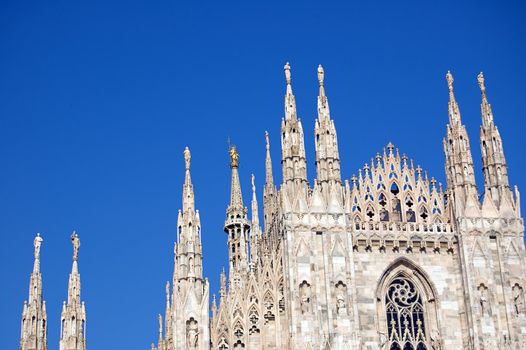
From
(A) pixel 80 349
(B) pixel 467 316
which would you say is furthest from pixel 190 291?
A: (B) pixel 467 316

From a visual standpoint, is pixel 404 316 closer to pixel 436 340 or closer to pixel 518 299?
pixel 436 340

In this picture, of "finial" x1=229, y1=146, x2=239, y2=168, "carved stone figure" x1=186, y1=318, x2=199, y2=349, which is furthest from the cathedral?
"finial" x1=229, y1=146, x2=239, y2=168

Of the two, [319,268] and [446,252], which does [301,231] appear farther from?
[446,252]

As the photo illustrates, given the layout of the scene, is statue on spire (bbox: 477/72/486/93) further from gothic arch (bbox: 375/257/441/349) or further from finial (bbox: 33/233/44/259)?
finial (bbox: 33/233/44/259)

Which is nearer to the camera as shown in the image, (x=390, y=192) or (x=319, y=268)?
(x=319, y=268)

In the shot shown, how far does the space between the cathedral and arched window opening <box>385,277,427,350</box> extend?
0.12ft

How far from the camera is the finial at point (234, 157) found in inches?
2630

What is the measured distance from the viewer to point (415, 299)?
141 ft

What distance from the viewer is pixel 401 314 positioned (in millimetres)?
42531

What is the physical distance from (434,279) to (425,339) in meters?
2.30

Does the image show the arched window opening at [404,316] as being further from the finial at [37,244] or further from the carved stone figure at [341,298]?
the finial at [37,244]

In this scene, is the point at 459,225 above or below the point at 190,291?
above

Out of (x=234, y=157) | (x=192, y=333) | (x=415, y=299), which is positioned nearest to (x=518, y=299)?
(x=415, y=299)

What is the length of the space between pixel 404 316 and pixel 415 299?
2.81 ft
